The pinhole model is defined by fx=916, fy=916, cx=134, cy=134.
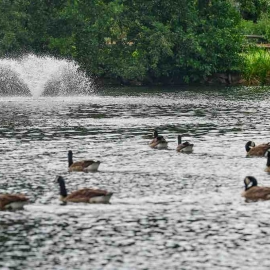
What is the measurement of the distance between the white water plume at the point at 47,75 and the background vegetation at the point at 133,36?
174 cm

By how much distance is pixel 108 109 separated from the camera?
6650 cm

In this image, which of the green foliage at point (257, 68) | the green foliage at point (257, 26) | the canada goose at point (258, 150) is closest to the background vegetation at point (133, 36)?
the green foliage at point (257, 68)

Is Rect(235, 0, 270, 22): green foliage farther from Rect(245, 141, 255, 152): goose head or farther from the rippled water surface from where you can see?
Rect(245, 141, 255, 152): goose head

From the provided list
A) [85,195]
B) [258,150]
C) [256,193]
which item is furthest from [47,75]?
[256,193]

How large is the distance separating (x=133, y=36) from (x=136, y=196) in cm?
7537

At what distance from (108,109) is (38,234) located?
43.3m

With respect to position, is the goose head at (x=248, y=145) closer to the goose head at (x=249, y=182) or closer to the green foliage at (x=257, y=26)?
the goose head at (x=249, y=182)

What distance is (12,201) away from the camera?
87.8 feet

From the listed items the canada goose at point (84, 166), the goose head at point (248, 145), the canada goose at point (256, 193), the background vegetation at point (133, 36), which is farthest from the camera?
the background vegetation at point (133, 36)

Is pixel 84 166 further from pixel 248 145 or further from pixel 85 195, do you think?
pixel 248 145

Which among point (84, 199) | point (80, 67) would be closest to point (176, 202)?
point (84, 199)

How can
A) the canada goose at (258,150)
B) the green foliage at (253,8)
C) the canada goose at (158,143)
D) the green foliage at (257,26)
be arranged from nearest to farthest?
the canada goose at (258,150) < the canada goose at (158,143) < the green foliage at (253,8) < the green foliage at (257,26)

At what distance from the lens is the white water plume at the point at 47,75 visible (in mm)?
92812

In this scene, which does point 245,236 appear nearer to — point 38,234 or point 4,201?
point 38,234
